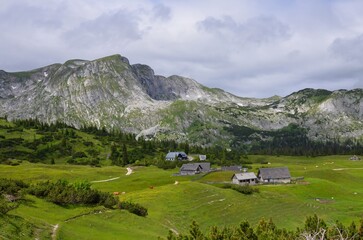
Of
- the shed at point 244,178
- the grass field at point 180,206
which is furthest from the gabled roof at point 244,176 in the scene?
the grass field at point 180,206

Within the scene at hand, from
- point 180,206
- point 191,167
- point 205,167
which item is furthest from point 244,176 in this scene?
point 180,206

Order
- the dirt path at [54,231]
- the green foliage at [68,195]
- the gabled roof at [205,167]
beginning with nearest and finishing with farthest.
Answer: the dirt path at [54,231], the green foliage at [68,195], the gabled roof at [205,167]

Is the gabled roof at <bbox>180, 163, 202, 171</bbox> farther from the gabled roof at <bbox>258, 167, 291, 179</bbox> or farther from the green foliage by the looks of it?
the green foliage

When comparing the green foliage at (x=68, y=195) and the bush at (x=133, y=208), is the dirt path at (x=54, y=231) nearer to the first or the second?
the green foliage at (x=68, y=195)

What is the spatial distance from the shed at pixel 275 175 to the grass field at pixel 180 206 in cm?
710

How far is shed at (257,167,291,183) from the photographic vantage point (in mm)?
137625

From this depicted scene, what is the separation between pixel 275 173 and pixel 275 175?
2.96 feet

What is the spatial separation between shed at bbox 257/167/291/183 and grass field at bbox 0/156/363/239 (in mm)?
7100

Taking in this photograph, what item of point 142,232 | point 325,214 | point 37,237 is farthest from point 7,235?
point 325,214

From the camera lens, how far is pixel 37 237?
110 feet

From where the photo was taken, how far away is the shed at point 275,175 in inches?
5418

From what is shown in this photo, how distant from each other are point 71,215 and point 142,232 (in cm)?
875

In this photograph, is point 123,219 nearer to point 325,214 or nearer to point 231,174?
point 325,214

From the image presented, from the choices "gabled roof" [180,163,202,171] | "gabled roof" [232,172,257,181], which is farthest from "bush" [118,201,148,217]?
"gabled roof" [180,163,202,171]
